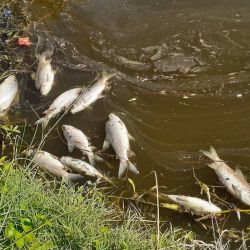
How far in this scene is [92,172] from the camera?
509 cm

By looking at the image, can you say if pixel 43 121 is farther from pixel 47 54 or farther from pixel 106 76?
pixel 47 54

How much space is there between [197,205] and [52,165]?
1473 mm

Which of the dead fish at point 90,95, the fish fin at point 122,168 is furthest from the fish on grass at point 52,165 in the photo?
the dead fish at point 90,95

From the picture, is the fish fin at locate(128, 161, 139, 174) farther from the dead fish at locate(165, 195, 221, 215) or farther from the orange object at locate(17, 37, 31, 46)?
the orange object at locate(17, 37, 31, 46)

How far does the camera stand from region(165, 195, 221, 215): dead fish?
187 inches

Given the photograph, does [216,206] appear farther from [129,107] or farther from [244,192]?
[129,107]

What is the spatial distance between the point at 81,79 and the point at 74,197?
7.10 ft

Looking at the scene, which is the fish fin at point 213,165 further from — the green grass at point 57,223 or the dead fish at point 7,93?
the dead fish at point 7,93

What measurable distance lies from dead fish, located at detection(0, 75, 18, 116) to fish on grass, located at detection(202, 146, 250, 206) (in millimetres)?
2297

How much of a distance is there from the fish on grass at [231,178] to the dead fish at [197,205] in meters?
0.25

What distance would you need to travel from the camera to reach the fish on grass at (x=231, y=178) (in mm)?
4805

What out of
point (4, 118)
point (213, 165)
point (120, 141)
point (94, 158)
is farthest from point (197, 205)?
point (4, 118)

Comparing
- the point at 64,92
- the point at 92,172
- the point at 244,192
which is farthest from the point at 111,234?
the point at 64,92

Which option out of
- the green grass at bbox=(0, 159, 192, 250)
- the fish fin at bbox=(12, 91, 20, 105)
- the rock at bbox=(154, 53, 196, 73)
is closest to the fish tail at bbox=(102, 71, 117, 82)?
the rock at bbox=(154, 53, 196, 73)
